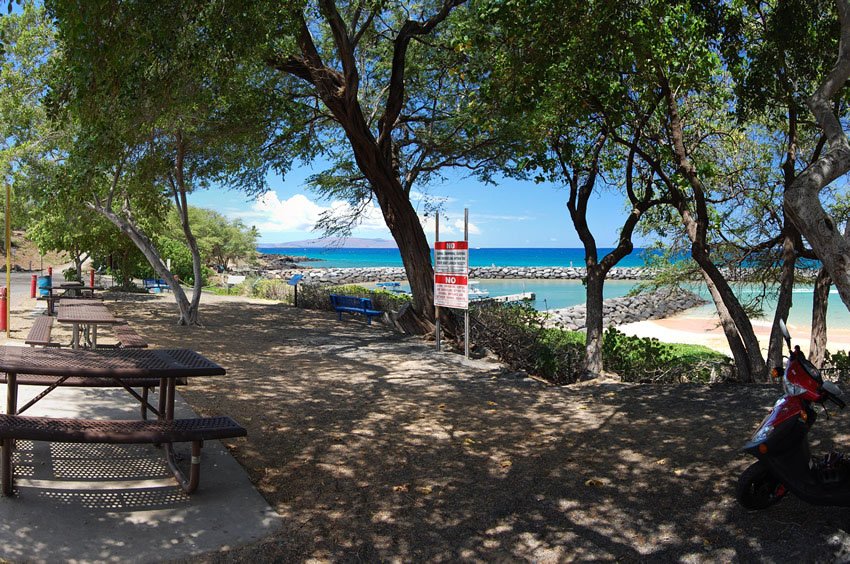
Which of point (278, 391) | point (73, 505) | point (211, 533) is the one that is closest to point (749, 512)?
point (211, 533)

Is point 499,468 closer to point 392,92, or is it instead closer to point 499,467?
point 499,467

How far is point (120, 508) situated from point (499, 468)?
2702 mm

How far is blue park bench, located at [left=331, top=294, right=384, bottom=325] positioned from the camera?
16.5m

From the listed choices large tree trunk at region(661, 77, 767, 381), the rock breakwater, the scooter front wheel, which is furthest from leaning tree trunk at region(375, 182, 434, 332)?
the rock breakwater

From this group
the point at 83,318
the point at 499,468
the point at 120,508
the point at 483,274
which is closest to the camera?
the point at 120,508

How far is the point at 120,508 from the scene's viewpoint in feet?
13.3

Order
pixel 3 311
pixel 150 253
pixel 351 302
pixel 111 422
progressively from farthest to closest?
pixel 351 302 → pixel 150 253 → pixel 3 311 → pixel 111 422

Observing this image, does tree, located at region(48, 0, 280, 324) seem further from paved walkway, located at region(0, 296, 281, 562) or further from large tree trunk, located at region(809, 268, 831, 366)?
large tree trunk, located at region(809, 268, 831, 366)

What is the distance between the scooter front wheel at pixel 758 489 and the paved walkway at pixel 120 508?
2.84 m

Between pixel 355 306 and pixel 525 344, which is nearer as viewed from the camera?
pixel 525 344

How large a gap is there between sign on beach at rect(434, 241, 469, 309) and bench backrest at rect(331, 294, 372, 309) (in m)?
5.37

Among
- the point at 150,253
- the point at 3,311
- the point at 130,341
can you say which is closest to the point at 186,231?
the point at 150,253

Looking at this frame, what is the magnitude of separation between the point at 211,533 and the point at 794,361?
354 cm

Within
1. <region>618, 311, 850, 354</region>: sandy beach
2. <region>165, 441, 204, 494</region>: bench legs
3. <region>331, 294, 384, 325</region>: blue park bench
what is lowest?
<region>618, 311, 850, 354</region>: sandy beach
